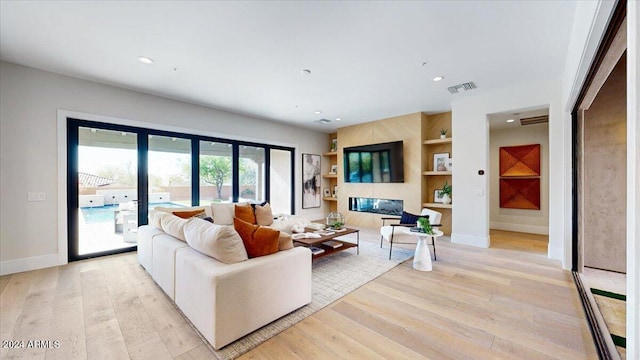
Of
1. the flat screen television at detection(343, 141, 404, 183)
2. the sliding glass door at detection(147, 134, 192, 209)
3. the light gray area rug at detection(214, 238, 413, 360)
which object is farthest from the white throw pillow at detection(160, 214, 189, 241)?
the flat screen television at detection(343, 141, 404, 183)

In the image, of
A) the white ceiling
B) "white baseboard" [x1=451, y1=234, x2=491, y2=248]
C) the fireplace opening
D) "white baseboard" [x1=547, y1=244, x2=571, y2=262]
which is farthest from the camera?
the fireplace opening

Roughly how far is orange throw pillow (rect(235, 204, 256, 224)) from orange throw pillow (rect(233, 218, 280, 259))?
2.36 metres

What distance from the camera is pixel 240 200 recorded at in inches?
229

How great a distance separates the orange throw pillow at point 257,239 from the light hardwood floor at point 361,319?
0.68 meters

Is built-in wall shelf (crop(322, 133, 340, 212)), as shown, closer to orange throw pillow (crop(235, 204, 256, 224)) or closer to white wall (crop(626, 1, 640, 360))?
orange throw pillow (crop(235, 204, 256, 224))

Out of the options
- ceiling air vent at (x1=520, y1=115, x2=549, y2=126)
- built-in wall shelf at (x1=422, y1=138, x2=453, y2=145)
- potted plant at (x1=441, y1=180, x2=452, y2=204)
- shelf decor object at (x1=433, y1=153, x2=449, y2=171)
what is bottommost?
potted plant at (x1=441, y1=180, x2=452, y2=204)

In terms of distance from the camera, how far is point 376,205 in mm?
6477

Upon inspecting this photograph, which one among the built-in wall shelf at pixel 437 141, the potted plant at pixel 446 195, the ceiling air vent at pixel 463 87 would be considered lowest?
the potted plant at pixel 446 195

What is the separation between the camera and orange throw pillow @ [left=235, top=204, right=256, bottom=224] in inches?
177

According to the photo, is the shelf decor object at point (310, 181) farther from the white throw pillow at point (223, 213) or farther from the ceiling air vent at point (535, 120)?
the ceiling air vent at point (535, 120)

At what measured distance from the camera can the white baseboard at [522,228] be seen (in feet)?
18.2

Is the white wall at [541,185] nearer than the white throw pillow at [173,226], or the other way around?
the white throw pillow at [173,226]

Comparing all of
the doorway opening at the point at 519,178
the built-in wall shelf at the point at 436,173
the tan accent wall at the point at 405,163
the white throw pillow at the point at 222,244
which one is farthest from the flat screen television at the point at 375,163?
the white throw pillow at the point at 222,244

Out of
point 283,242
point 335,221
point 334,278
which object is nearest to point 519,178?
point 335,221
